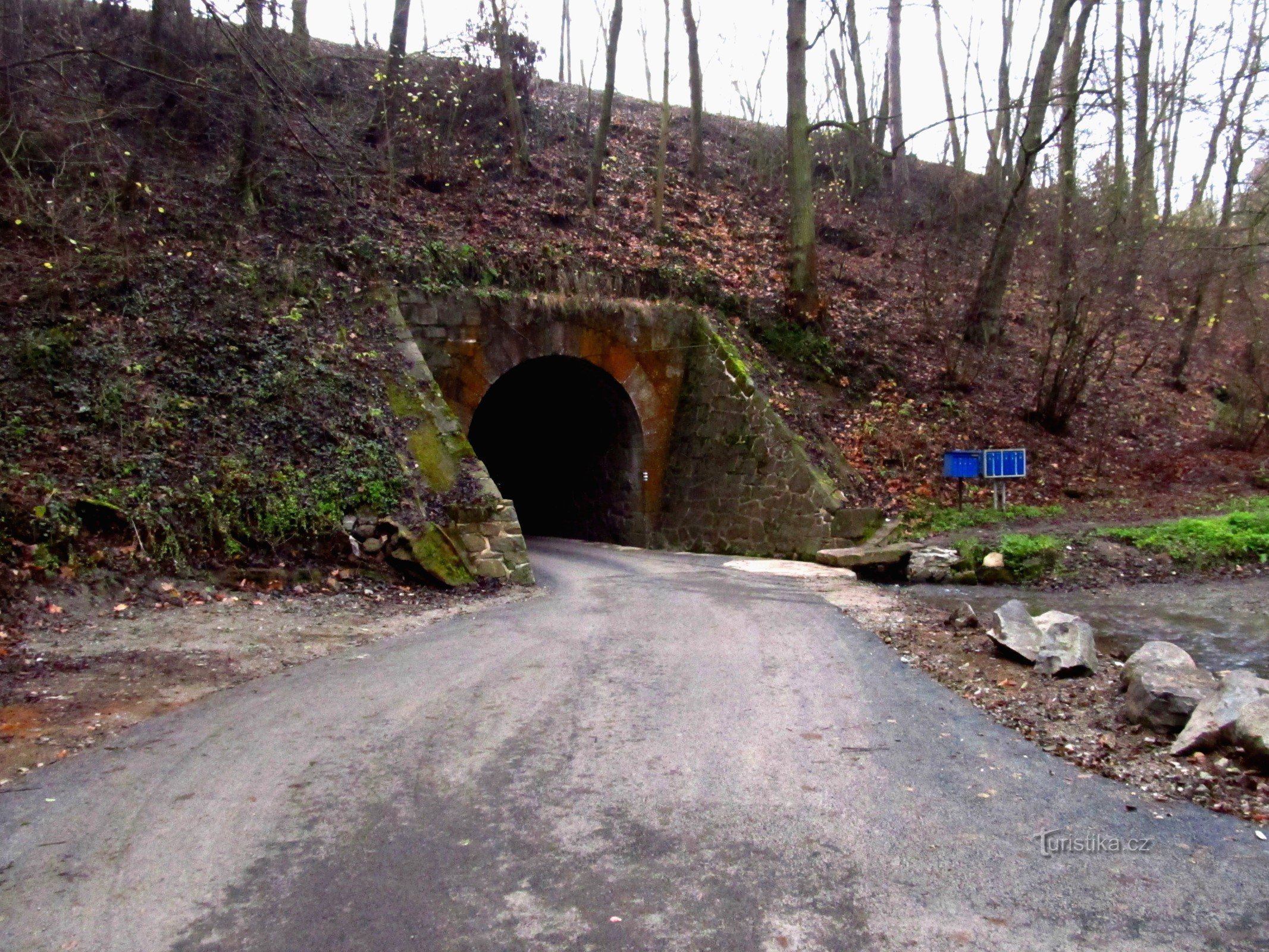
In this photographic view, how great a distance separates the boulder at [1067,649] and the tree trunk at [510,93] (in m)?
17.0

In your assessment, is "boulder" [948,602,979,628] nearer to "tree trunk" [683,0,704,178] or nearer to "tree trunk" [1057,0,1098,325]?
"tree trunk" [1057,0,1098,325]

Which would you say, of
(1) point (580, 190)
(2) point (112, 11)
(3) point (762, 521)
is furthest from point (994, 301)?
(2) point (112, 11)

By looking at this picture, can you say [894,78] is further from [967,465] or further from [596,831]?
[596,831]

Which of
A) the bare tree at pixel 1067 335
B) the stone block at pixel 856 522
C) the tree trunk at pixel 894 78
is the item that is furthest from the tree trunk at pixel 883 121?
the stone block at pixel 856 522

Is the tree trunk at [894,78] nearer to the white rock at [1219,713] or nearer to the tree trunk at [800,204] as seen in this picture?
the tree trunk at [800,204]

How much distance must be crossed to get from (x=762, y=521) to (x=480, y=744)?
10.3 m

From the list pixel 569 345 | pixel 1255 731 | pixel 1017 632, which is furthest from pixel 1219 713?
pixel 569 345

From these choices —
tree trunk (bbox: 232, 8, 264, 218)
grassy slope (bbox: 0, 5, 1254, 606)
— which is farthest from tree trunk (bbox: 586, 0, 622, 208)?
tree trunk (bbox: 232, 8, 264, 218)

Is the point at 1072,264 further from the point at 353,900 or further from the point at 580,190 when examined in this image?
the point at 353,900

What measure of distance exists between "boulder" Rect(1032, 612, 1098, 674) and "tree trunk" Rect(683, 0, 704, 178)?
Result: 1938cm

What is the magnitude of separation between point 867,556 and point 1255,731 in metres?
8.07

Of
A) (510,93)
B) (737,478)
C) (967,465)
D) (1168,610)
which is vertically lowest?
(1168,610)

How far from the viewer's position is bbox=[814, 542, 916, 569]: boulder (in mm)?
12539

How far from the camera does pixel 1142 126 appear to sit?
842 inches
